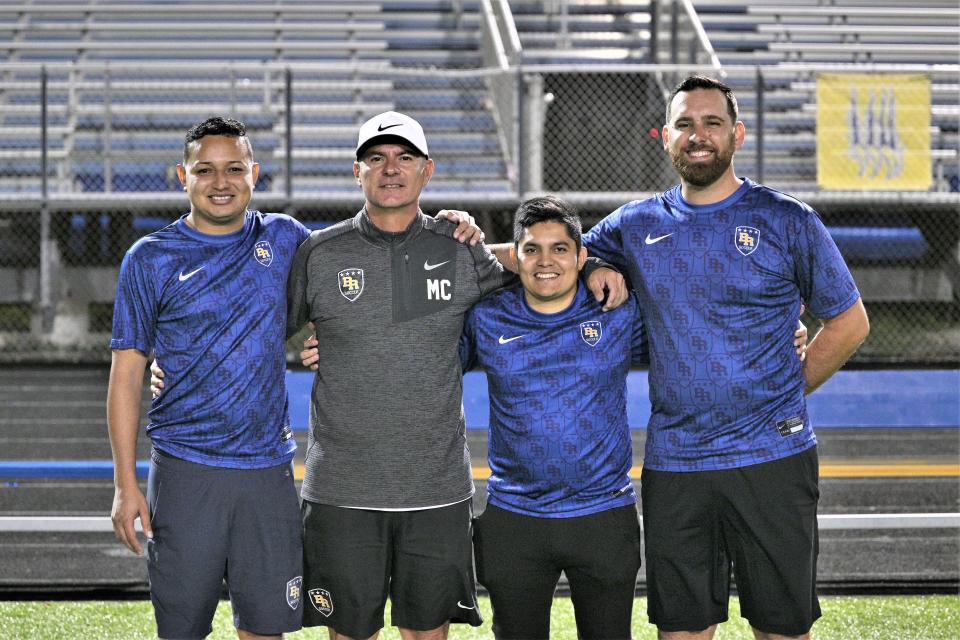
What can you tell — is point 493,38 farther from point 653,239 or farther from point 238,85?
point 653,239

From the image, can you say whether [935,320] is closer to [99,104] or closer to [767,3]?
[767,3]

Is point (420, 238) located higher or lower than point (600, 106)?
lower

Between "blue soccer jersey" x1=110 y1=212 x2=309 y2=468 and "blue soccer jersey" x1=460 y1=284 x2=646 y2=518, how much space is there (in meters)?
0.59

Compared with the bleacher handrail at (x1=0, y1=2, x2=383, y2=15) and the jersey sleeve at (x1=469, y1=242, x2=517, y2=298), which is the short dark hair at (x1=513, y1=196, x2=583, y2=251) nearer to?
the jersey sleeve at (x1=469, y1=242, x2=517, y2=298)

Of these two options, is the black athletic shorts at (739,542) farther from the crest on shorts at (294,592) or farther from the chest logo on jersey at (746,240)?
the crest on shorts at (294,592)

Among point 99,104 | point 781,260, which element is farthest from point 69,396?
point 781,260

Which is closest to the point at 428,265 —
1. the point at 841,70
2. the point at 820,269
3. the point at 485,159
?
the point at 820,269

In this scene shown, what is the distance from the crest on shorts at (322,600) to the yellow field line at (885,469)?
3850 mm

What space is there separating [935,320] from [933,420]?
425cm

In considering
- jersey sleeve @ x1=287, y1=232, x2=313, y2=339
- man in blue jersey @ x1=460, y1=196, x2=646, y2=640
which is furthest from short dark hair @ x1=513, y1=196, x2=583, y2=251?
jersey sleeve @ x1=287, y1=232, x2=313, y2=339

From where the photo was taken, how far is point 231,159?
125 inches

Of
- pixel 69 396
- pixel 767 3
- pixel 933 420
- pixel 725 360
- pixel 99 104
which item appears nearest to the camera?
pixel 725 360

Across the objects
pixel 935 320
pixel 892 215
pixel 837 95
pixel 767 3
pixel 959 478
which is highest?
pixel 767 3

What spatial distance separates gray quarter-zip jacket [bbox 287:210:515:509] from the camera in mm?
3102
